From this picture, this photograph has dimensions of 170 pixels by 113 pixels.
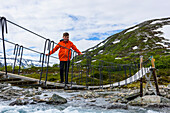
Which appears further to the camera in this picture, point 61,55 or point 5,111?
point 61,55

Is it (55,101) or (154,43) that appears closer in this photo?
(55,101)

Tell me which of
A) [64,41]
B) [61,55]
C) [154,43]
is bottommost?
[61,55]

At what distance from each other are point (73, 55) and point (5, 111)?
120 inches

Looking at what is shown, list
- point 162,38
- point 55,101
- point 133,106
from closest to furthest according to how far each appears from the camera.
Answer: point 133,106, point 55,101, point 162,38

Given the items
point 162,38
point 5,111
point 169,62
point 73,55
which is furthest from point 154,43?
point 5,111

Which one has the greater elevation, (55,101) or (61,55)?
(61,55)

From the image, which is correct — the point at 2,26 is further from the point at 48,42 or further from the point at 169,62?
the point at 169,62

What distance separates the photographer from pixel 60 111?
13.4ft

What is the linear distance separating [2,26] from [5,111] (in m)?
2.20

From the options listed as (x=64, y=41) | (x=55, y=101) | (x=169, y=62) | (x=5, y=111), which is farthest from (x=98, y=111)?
(x=169, y=62)

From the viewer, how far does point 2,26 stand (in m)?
3.39

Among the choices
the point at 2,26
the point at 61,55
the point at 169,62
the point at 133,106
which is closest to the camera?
the point at 2,26

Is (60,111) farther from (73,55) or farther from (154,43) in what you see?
(154,43)

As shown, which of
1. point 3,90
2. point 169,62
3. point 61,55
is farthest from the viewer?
point 169,62
